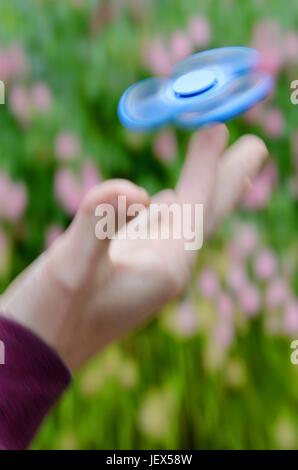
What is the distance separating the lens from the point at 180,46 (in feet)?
3.39

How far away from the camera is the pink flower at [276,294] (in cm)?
103

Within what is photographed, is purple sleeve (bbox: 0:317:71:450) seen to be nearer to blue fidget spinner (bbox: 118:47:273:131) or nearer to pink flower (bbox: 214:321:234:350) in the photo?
blue fidget spinner (bbox: 118:47:273:131)

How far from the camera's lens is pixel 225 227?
3.43ft

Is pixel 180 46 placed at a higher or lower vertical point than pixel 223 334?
higher

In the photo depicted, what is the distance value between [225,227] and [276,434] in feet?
0.86

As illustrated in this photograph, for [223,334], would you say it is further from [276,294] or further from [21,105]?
[21,105]

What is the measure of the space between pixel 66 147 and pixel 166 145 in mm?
127

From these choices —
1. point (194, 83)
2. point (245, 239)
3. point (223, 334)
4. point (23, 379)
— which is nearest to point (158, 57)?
point (245, 239)

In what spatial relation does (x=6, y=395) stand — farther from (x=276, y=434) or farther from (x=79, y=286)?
(x=276, y=434)

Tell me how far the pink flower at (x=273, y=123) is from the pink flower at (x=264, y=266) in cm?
16

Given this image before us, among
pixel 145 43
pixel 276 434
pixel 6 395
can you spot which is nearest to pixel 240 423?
pixel 276 434

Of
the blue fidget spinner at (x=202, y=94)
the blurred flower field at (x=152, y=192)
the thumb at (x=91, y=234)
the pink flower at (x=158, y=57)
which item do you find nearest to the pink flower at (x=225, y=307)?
the blurred flower field at (x=152, y=192)

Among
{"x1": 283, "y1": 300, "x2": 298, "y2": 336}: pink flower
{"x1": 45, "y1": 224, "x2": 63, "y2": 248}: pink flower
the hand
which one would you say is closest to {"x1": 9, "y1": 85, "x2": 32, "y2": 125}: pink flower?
{"x1": 45, "y1": 224, "x2": 63, "y2": 248}: pink flower

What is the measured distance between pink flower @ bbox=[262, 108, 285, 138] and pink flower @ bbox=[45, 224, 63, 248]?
0.30m
